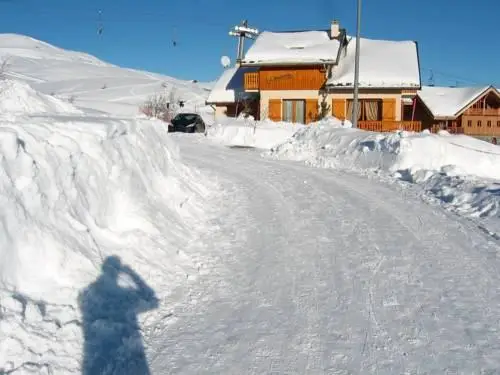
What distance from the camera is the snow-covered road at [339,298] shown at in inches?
160

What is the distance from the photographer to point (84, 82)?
77.1 metres

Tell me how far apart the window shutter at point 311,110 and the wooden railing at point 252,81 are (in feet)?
12.7

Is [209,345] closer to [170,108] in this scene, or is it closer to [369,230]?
[369,230]

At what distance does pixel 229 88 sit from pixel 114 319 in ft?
117

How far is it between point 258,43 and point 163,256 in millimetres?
32362

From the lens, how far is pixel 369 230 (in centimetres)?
785

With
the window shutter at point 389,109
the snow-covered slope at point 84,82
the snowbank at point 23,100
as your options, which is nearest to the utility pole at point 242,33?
the snow-covered slope at point 84,82

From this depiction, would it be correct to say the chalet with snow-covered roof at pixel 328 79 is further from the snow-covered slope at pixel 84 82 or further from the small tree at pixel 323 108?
the snow-covered slope at pixel 84 82

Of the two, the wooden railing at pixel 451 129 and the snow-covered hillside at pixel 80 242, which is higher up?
the wooden railing at pixel 451 129

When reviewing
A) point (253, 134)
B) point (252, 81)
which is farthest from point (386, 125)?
point (253, 134)

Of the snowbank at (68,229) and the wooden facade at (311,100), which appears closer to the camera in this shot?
the snowbank at (68,229)

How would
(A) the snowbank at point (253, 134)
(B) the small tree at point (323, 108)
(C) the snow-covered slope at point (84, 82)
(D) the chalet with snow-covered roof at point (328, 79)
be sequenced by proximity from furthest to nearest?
(C) the snow-covered slope at point (84, 82) → (B) the small tree at point (323, 108) → (D) the chalet with snow-covered roof at point (328, 79) → (A) the snowbank at point (253, 134)

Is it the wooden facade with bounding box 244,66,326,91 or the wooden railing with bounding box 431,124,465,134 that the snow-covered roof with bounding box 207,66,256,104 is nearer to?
the wooden facade with bounding box 244,66,326,91

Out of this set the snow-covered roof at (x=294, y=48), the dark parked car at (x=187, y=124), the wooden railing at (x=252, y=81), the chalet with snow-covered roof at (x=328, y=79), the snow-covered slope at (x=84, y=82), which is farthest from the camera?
the snow-covered slope at (x=84, y=82)
